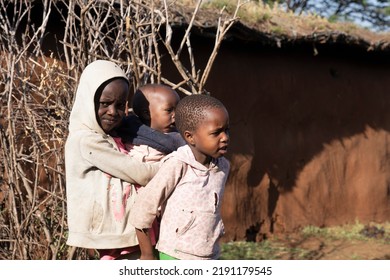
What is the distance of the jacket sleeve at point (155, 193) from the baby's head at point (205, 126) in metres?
0.10

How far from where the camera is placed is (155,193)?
224 cm

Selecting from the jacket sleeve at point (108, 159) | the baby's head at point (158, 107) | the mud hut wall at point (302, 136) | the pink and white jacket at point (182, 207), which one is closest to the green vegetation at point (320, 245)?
the mud hut wall at point (302, 136)

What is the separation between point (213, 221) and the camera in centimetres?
233

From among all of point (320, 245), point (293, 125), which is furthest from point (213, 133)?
point (293, 125)

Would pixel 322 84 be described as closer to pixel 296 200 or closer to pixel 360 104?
pixel 360 104

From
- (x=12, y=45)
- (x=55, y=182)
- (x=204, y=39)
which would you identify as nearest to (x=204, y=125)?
(x=55, y=182)

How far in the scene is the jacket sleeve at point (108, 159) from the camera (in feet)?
7.32

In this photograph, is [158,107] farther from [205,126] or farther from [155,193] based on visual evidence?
[155,193]

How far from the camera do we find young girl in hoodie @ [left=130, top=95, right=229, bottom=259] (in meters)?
2.26

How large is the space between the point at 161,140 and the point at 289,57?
539cm

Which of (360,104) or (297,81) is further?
(360,104)

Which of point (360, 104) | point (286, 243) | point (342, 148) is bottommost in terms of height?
point (286, 243)

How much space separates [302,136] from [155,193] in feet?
18.6

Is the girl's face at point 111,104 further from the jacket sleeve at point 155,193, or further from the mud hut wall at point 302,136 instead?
the mud hut wall at point 302,136
